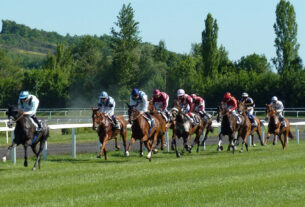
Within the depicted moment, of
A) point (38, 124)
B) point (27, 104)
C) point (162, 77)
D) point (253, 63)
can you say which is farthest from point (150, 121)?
point (253, 63)

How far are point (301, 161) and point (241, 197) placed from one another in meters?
7.31

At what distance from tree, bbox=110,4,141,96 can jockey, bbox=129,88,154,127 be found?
57.6m

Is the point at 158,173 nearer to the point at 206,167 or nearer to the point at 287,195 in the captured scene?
the point at 206,167

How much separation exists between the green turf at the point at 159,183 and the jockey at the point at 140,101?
1.68 metres

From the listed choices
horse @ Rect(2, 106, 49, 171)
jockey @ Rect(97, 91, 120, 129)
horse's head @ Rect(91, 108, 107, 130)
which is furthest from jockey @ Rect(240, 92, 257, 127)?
horse @ Rect(2, 106, 49, 171)

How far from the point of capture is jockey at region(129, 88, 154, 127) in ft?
64.4

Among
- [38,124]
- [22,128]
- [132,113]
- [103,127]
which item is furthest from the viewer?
[103,127]

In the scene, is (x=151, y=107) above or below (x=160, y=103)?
below

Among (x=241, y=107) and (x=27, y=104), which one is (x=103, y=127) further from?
(x=241, y=107)

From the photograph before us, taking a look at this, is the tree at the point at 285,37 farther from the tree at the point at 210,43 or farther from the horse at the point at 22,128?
the horse at the point at 22,128

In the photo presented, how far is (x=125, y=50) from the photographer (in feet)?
259

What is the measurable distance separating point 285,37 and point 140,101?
156 feet

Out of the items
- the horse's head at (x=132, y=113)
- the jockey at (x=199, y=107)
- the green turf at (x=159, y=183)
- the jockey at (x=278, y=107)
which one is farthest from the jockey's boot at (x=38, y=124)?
the jockey at (x=278, y=107)

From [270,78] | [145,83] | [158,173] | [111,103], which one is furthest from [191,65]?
[158,173]
